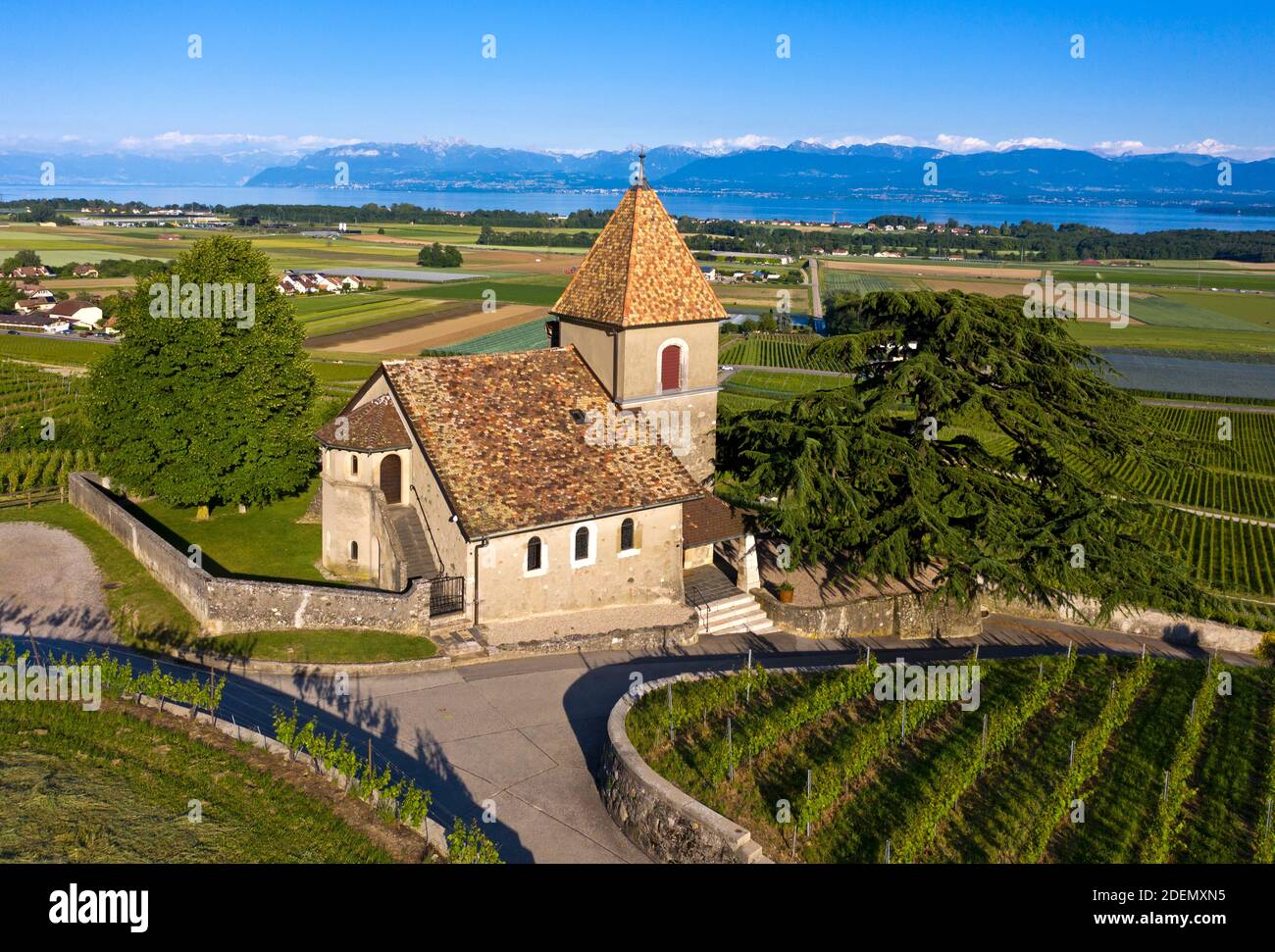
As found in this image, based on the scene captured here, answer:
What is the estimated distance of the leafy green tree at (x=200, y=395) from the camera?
37.7 meters

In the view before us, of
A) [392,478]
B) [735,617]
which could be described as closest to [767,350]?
[735,617]

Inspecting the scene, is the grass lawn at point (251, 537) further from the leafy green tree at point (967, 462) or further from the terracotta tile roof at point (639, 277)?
the leafy green tree at point (967, 462)

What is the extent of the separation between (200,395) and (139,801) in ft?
74.5

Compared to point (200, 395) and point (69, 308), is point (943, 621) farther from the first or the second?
point (69, 308)

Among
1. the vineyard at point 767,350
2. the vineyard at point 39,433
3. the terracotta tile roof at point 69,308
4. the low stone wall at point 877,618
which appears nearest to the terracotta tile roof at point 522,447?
the low stone wall at point 877,618

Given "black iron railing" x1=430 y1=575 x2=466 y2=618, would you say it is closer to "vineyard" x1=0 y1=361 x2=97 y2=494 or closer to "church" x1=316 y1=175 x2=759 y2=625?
"church" x1=316 y1=175 x2=759 y2=625

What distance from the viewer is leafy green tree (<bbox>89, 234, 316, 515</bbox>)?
37.7 metres

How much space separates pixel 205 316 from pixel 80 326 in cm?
9592

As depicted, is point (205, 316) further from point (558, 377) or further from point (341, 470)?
point (558, 377)

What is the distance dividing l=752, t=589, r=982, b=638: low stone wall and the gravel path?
824 inches

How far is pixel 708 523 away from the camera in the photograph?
34.0 m

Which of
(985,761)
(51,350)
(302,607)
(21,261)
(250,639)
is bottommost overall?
(985,761)

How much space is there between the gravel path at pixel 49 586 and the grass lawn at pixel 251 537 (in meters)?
3.47
